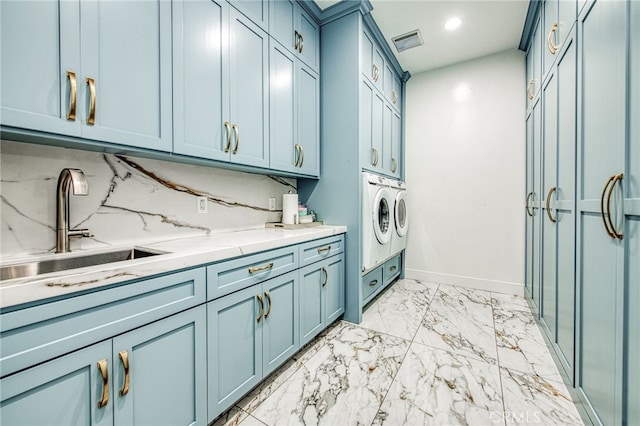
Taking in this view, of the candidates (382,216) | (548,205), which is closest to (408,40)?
(382,216)

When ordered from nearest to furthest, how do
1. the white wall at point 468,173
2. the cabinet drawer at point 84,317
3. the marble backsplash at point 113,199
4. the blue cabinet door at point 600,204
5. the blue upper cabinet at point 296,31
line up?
the cabinet drawer at point 84,317 → the blue cabinet door at point 600,204 → the marble backsplash at point 113,199 → the blue upper cabinet at point 296,31 → the white wall at point 468,173

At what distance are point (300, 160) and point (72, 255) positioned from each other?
148 centimetres

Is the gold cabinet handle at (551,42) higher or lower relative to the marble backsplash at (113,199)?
higher

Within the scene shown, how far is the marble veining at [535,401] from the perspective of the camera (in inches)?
50.1

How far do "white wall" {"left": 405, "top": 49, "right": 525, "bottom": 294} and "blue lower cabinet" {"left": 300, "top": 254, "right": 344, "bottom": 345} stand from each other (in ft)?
5.54

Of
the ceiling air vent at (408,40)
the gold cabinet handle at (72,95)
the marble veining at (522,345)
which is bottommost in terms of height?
the marble veining at (522,345)

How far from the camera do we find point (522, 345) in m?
1.91

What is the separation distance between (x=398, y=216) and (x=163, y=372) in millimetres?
2561

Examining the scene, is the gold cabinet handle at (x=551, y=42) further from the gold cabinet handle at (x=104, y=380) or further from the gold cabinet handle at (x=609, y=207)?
the gold cabinet handle at (x=104, y=380)

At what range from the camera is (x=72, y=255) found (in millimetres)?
1126

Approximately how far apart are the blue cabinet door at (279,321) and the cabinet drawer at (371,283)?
3.06ft

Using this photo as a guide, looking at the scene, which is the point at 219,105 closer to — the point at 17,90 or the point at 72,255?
the point at 17,90

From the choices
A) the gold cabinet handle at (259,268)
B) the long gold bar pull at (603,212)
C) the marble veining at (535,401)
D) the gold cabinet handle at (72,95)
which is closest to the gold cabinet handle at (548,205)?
the long gold bar pull at (603,212)

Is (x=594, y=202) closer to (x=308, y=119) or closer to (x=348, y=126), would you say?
(x=348, y=126)
